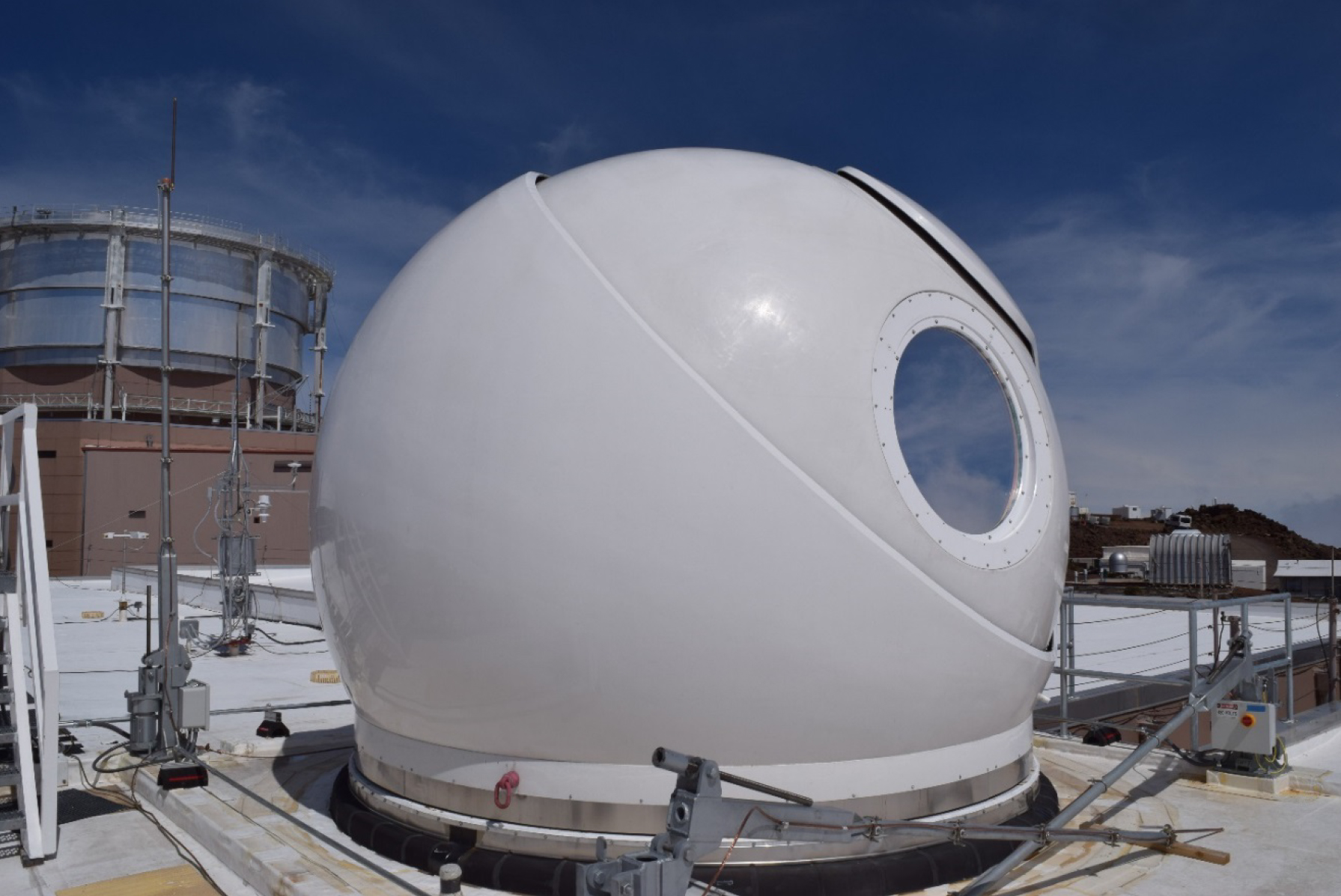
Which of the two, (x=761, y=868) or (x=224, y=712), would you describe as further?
(x=224, y=712)

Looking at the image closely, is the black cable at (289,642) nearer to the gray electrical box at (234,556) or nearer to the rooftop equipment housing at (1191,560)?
the gray electrical box at (234,556)

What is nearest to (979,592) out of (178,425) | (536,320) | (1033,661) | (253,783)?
(1033,661)

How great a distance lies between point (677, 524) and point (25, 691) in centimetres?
477

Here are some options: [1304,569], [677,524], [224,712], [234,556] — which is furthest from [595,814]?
[1304,569]

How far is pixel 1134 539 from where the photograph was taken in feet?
188

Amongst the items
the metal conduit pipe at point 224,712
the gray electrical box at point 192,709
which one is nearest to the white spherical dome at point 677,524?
the gray electrical box at point 192,709

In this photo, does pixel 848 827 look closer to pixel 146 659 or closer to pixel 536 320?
pixel 536 320

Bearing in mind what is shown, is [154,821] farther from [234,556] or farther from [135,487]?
[135,487]

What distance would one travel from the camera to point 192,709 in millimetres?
8656

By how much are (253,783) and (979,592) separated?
5.49m

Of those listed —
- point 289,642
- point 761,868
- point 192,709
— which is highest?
point 192,709

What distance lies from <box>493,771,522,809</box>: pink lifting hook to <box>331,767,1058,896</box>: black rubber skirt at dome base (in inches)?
10.2

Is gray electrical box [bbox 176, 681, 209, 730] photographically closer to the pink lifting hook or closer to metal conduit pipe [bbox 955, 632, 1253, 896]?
the pink lifting hook

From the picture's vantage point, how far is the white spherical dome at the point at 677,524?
208 inches
